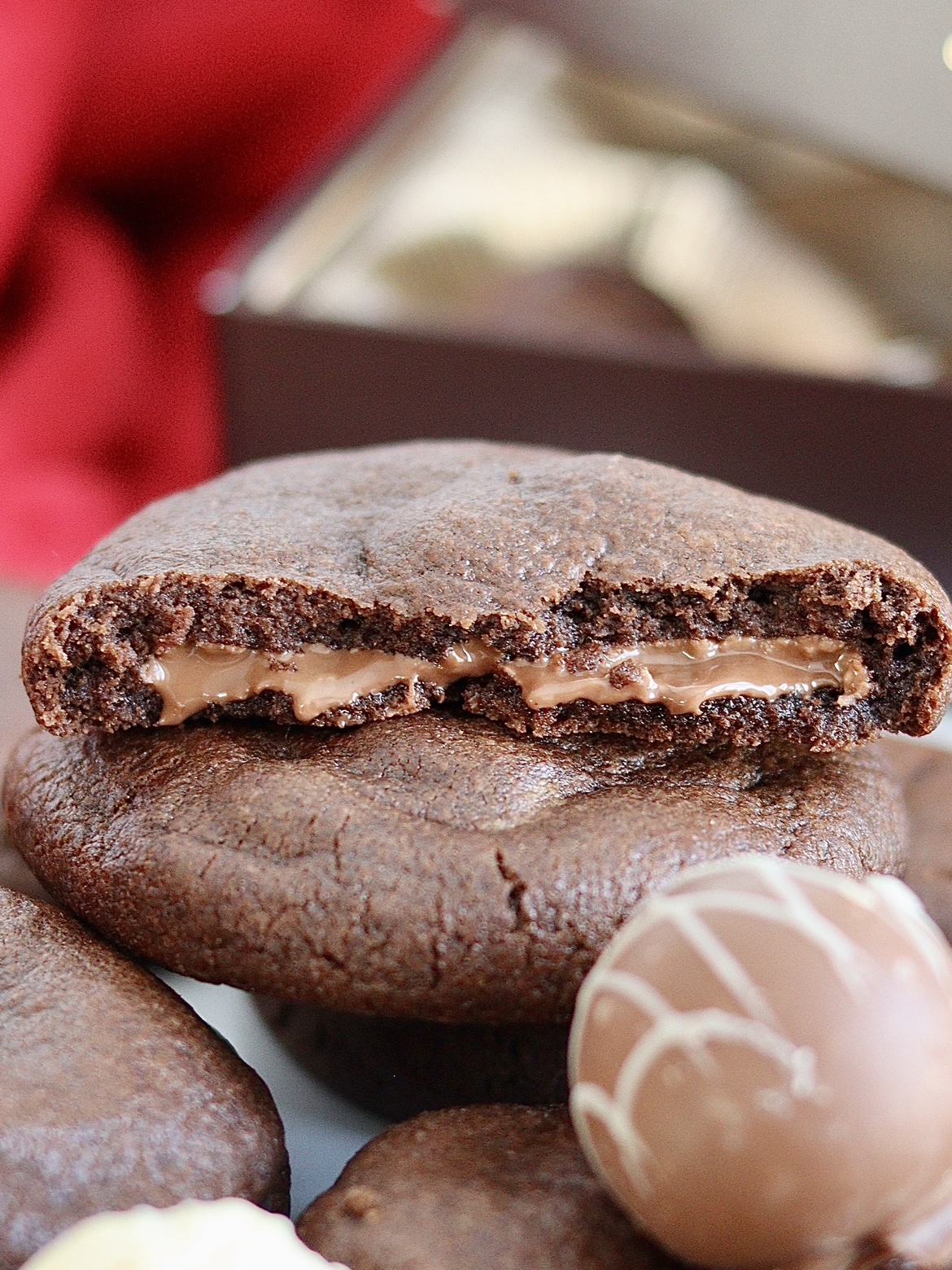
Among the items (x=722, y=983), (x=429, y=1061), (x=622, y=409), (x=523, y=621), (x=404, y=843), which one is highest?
(x=622, y=409)

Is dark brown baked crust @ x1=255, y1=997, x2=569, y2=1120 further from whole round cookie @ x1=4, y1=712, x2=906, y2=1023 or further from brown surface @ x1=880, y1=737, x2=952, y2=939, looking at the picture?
brown surface @ x1=880, y1=737, x2=952, y2=939

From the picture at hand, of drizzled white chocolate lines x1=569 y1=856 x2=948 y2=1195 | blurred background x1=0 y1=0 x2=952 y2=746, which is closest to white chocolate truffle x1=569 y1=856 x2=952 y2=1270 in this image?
drizzled white chocolate lines x1=569 y1=856 x2=948 y2=1195

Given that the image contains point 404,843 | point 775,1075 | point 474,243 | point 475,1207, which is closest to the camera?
point 775,1075

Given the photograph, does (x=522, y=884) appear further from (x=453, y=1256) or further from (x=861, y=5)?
(x=861, y=5)

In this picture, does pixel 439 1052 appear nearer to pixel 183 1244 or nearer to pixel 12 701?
pixel 183 1244

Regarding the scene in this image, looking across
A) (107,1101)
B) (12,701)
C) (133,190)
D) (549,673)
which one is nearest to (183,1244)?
(107,1101)

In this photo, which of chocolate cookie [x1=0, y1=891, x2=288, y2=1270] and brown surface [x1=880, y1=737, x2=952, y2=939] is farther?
brown surface [x1=880, y1=737, x2=952, y2=939]
